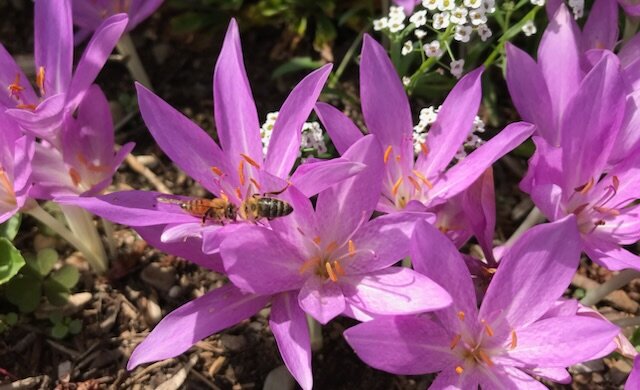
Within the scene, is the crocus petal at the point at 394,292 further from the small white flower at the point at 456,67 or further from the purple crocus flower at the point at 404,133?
the small white flower at the point at 456,67

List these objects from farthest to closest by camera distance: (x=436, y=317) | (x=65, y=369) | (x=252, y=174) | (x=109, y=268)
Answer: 1. (x=109, y=268)
2. (x=65, y=369)
3. (x=252, y=174)
4. (x=436, y=317)

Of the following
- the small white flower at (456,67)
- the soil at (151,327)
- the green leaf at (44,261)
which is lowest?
the soil at (151,327)

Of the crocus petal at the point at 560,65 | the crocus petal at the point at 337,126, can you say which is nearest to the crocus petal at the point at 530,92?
Answer: the crocus petal at the point at 560,65

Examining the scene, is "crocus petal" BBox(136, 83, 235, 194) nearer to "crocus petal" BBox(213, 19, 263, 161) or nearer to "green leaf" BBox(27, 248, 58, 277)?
"crocus petal" BBox(213, 19, 263, 161)

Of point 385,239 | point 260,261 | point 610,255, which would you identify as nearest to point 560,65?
A: point 610,255

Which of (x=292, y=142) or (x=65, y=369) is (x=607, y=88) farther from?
(x=65, y=369)

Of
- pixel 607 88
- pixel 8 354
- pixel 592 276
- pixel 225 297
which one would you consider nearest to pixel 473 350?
pixel 225 297

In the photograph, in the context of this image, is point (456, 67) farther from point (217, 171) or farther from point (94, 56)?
point (94, 56)
